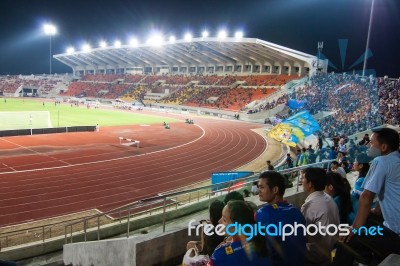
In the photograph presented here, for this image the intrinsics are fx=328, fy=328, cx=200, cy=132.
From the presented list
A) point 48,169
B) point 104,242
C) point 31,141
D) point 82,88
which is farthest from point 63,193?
point 82,88

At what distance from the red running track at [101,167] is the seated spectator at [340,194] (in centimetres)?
951

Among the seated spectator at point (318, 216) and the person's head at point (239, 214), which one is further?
the seated spectator at point (318, 216)

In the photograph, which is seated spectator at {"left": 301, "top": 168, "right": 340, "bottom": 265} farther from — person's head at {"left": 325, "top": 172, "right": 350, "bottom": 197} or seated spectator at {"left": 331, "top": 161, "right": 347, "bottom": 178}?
seated spectator at {"left": 331, "top": 161, "right": 347, "bottom": 178}

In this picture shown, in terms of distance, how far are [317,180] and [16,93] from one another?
93739 mm

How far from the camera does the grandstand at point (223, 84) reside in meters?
26.3

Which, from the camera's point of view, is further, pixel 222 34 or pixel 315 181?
pixel 222 34

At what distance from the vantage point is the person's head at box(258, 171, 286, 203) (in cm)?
281

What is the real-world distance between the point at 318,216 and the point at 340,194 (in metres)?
0.85

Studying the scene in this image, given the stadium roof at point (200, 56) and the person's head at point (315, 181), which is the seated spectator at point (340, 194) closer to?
the person's head at point (315, 181)

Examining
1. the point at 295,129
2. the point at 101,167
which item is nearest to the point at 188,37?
the point at 101,167

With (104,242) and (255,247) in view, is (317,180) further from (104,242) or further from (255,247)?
(104,242)

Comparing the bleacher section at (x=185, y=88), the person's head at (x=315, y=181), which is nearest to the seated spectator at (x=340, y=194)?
the person's head at (x=315, y=181)

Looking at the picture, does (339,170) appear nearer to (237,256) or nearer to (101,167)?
(237,256)

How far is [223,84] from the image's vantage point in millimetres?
60750
